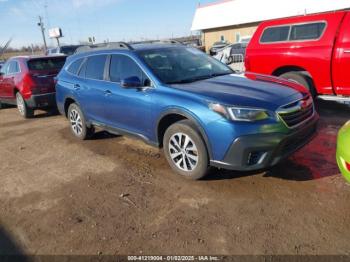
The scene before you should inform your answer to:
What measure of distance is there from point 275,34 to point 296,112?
13.8 feet

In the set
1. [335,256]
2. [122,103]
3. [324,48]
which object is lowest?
[335,256]

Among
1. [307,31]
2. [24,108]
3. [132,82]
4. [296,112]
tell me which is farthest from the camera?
[24,108]

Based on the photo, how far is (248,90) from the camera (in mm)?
4051

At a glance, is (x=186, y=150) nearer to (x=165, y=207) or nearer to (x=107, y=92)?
(x=165, y=207)

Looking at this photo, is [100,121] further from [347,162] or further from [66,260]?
[347,162]

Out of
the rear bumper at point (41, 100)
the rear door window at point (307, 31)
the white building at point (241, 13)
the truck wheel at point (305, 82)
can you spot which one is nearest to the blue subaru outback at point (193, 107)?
the truck wheel at point (305, 82)

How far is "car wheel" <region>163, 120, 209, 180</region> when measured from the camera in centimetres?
399

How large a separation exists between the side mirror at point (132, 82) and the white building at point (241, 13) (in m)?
26.5

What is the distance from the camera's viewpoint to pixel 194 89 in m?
4.14

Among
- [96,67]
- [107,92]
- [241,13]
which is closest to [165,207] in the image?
[107,92]

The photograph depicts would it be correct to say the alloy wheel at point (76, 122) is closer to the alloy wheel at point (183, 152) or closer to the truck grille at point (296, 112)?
the alloy wheel at point (183, 152)

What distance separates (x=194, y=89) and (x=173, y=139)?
69 centimetres

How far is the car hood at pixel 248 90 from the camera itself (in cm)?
374

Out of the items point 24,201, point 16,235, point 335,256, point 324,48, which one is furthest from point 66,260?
point 324,48
